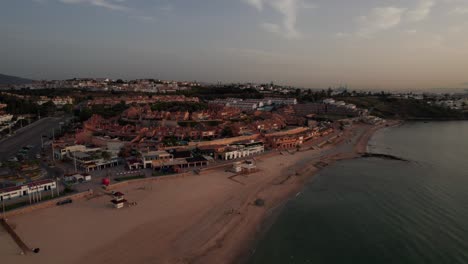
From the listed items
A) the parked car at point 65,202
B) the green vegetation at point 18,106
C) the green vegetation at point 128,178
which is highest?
the green vegetation at point 18,106

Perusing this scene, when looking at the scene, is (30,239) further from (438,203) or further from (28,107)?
(28,107)

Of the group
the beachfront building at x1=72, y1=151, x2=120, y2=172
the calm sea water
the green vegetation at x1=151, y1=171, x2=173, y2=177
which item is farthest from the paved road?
the calm sea water

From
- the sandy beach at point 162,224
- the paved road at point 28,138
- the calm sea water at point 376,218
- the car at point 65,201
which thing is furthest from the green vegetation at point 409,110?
the car at point 65,201

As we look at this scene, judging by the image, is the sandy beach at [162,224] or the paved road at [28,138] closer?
the sandy beach at [162,224]

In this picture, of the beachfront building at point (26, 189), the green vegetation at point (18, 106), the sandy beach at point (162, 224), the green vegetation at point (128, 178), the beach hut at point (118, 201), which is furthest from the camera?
the green vegetation at point (18, 106)

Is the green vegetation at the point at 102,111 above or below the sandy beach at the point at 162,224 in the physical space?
above

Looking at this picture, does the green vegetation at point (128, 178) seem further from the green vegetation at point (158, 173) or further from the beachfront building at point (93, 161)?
the beachfront building at point (93, 161)

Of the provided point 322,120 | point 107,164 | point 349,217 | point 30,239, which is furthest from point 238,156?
point 322,120

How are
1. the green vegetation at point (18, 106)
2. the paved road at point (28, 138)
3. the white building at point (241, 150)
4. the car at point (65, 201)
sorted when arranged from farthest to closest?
the green vegetation at point (18, 106), the paved road at point (28, 138), the white building at point (241, 150), the car at point (65, 201)
